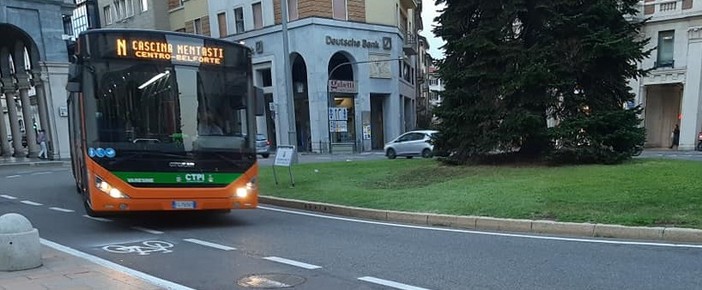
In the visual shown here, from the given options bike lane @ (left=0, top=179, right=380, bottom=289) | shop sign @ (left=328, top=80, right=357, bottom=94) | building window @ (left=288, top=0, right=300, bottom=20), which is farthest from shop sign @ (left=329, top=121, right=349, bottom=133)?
bike lane @ (left=0, top=179, right=380, bottom=289)

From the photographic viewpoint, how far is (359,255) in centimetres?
721

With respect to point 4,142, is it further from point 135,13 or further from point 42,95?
point 135,13

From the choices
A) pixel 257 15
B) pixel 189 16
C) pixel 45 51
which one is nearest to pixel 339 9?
pixel 257 15

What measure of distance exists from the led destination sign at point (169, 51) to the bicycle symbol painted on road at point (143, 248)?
3.11 meters

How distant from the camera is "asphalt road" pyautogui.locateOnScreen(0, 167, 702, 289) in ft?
19.1

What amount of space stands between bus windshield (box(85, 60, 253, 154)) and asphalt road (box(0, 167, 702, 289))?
1.59m

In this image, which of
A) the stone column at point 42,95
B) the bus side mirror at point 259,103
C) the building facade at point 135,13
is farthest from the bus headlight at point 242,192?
the building facade at point 135,13

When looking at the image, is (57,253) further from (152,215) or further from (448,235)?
(448,235)

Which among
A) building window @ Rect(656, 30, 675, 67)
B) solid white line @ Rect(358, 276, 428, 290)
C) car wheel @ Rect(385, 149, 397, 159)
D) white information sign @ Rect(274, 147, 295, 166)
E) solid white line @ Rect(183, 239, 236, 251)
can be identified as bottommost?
car wheel @ Rect(385, 149, 397, 159)

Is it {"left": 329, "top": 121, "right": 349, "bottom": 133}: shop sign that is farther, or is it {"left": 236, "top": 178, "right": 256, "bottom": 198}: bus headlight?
{"left": 329, "top": 121, "right": 349, "bottom": 133}: shop sign

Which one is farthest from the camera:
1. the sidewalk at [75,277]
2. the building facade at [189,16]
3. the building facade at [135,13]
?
the building facade at [135,13]

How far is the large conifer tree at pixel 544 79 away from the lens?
1461 centimetres

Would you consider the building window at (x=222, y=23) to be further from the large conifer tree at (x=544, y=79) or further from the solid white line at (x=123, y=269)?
the solid white line at (x=123, y=269)

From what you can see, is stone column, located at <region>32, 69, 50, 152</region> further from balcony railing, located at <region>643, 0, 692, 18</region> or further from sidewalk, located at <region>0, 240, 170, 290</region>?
balcony railing, located at <region>643, 0, 692, 18</region>
